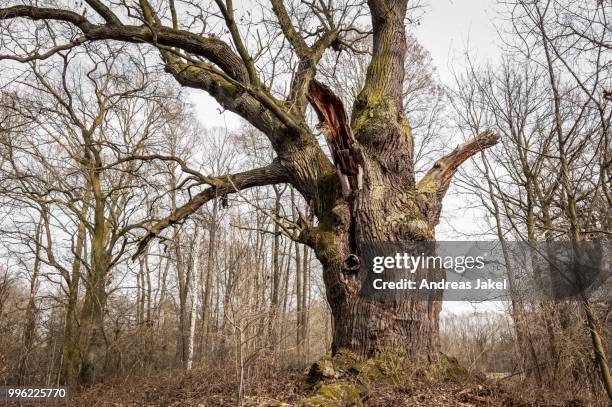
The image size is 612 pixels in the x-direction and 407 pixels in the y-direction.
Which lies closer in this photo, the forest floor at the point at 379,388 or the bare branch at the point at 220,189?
the forest floor at the point at 379,388

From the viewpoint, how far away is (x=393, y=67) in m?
6.02

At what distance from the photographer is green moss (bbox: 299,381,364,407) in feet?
11.1

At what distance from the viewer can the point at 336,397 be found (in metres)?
3.52

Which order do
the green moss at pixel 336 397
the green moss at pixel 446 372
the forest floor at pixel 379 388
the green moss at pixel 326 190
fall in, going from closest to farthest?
the green moss at pixel 336 397 → the forest floor at pixel 379 388 → the green moss at pixel 446 372 → the green moss at pixel 326 190

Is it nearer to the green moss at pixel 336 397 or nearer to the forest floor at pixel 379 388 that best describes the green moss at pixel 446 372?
the forest floor at pixel 379 388

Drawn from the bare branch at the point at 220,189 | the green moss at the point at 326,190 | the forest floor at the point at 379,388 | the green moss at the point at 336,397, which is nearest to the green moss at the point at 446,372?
the forest floor at the point at 379,388

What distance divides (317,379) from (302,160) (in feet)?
9.23

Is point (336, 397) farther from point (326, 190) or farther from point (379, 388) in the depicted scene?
point (326, 190)

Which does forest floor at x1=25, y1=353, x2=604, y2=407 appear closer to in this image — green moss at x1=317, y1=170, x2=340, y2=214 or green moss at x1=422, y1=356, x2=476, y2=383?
green moss at x1=422, y1=356, x2=476, y2=383

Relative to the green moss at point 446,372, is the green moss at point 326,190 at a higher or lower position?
higher

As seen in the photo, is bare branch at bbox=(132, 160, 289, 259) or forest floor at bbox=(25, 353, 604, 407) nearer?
forest floor at bbox=(25, 353, 604, 407)

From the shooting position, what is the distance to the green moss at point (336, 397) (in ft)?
11.1

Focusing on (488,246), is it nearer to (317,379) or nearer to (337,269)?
(337,269)

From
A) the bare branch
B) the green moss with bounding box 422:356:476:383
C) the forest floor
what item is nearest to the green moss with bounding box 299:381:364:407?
the forest floor
